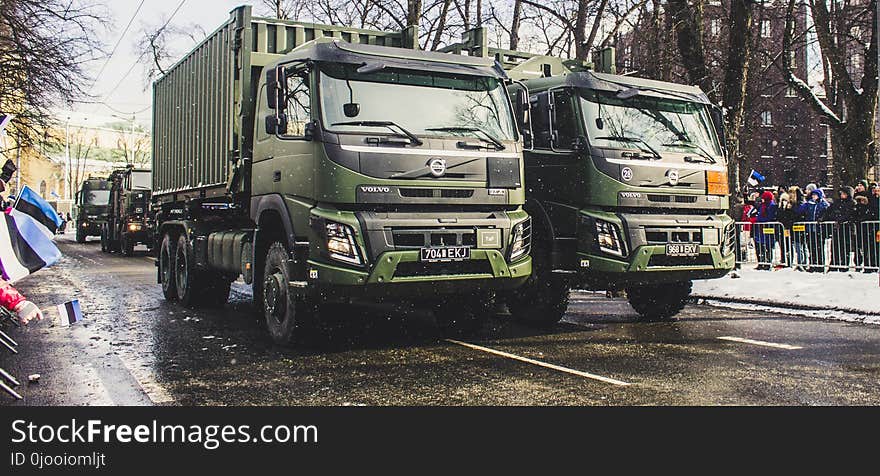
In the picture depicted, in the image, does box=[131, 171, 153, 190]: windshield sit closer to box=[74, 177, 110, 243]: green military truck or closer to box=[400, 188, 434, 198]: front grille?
box=[74, 177, 110, 243]: green military truck

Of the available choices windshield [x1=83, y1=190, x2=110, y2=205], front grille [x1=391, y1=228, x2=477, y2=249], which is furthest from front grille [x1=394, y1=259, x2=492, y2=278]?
windshield [x1=83, y1=190, x2=110, y2=205]

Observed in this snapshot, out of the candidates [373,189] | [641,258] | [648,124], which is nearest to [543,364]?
[373,189]

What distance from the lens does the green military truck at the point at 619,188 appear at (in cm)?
A: 976

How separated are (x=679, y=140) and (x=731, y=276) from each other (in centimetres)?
714

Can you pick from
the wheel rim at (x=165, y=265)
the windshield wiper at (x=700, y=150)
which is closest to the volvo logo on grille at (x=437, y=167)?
the windshield wiper at (x=700, y=150)

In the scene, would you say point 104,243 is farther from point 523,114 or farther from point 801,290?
point 523,114

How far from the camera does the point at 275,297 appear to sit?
8898mm

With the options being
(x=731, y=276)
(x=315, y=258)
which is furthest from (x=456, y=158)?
(x=731, y=276)

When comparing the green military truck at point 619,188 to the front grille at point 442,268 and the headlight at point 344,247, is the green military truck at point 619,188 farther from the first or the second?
the headlight at point 344,247

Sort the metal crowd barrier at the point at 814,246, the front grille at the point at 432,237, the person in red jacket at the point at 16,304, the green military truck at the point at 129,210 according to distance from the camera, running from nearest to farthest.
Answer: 1. the person in red jacket at the point at 16,304
2. the front grille at the point at 432,237
3. the metal crowd barrier at the point at 814,246
4. the green military truck at the point at 129,210

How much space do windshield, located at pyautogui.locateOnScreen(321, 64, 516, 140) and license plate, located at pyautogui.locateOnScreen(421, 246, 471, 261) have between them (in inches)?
44.3

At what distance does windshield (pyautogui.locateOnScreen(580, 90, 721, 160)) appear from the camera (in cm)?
1002

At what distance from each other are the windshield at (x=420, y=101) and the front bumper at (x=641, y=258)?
5.69ft

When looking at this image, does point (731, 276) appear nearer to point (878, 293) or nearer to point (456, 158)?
point (878, 293)
